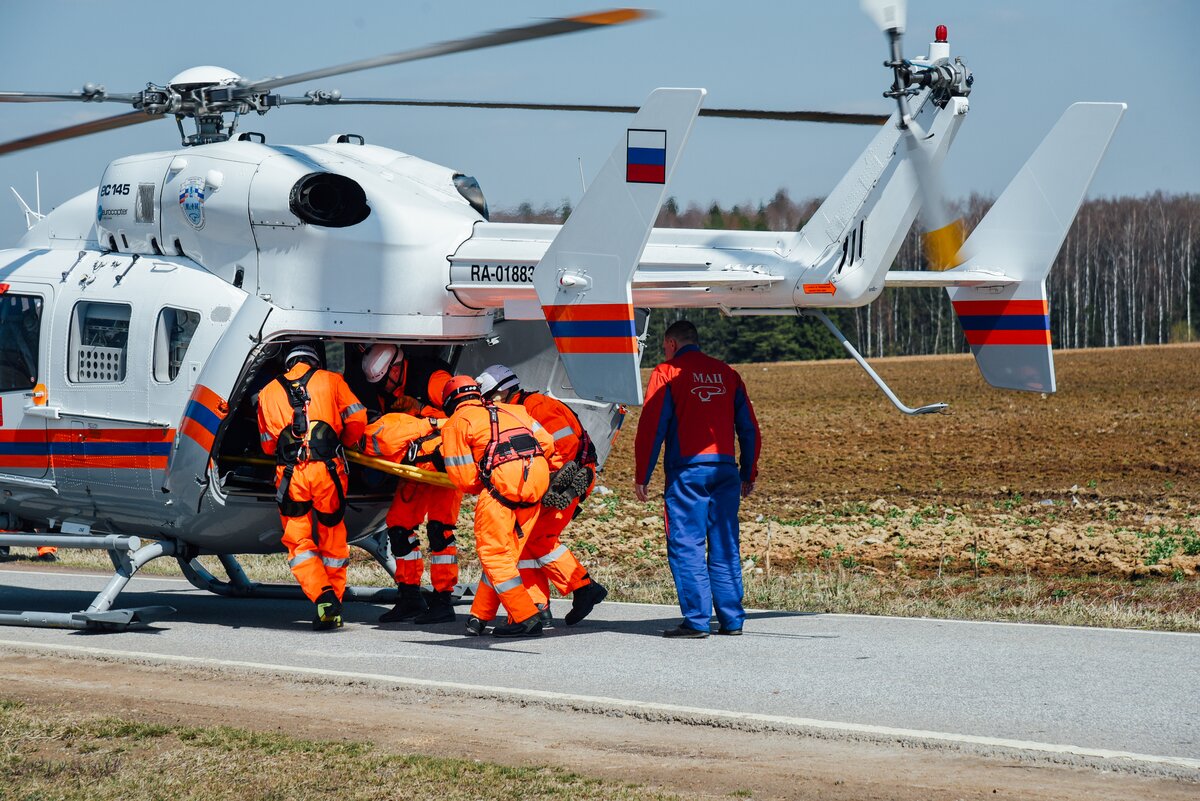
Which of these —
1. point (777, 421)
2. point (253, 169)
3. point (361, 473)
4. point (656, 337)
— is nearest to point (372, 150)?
point (253, 169)

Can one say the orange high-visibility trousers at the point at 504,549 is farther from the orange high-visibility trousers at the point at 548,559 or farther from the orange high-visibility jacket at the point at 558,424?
the orange high-visibility jacket at the point at 558,424

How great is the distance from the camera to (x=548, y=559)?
9594 millimetres

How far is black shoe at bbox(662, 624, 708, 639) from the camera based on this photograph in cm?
912

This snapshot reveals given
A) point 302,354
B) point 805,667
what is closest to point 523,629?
point 805,667

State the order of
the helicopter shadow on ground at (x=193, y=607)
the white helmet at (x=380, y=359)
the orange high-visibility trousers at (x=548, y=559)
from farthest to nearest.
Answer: the helicopter shadow on ground at (x=193, y=607) → the white helmet at (x=380, y=359) → the orange high-visibility trousers at (x=548, y=559)

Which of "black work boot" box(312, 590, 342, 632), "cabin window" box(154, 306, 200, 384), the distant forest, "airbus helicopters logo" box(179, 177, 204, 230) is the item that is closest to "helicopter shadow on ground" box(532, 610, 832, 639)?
"black work boot" box(312, 590, 342, 632)

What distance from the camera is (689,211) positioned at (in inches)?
541

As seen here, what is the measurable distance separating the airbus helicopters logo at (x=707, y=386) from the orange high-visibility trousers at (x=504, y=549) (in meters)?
1.32

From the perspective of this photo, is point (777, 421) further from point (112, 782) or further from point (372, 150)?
point (112, 782)

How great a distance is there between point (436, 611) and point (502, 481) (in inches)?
66.4

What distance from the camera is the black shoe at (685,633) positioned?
912 centimetres

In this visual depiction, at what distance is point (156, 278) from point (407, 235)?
201 cm

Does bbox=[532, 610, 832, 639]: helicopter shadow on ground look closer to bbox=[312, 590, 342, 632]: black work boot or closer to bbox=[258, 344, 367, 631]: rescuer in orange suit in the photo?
bbox=[312, 590, 342, 632]: black work boot

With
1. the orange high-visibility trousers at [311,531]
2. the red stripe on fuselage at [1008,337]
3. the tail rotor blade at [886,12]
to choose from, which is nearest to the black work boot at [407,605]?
the orange high-visibility trousers at [311,531]
